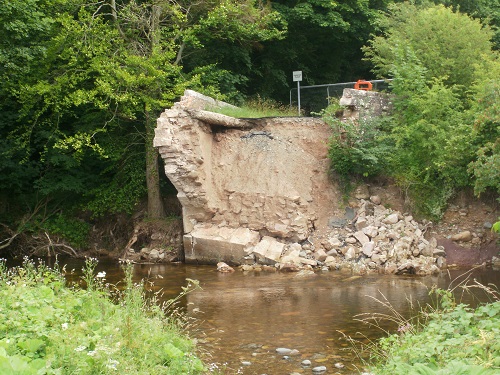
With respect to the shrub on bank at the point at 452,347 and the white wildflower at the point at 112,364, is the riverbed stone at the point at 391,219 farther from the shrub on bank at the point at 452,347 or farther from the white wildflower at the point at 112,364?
the white wildflower at the point at 112,364

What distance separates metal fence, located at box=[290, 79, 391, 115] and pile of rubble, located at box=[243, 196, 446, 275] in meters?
4.09

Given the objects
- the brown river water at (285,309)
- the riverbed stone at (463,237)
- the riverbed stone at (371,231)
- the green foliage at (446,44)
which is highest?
the green foliage at (446,44)

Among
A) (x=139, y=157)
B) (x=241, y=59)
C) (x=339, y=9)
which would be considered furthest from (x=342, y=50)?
(x=139, y=157)

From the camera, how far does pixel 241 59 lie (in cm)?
2127

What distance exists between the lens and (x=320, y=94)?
65.0 ft

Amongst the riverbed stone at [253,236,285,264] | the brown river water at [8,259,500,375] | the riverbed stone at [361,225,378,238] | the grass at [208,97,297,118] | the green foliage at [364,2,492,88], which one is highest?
the green foliage at [364,2,492,88]

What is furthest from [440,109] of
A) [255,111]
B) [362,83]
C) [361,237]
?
[255,111]

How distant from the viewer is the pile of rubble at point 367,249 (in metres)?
14.4

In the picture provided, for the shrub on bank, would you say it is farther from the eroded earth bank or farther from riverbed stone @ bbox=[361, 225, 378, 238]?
riverbed stone @ bbox=[361, 225, 378, 238]

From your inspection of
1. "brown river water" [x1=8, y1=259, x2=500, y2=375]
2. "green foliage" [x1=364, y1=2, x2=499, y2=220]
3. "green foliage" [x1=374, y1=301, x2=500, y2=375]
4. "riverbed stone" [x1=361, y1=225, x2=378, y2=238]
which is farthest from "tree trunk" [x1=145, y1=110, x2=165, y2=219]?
"green foliage" [x1=374, y1=301, x2=500, y2=375]

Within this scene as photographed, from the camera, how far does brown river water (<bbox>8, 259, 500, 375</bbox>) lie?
8258 millimetres

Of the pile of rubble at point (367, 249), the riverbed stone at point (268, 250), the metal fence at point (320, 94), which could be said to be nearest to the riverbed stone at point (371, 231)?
the pile of rubble at point (367, 249)

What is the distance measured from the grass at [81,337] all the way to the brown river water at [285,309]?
1076 millimetres

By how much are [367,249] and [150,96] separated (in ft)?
22.6
